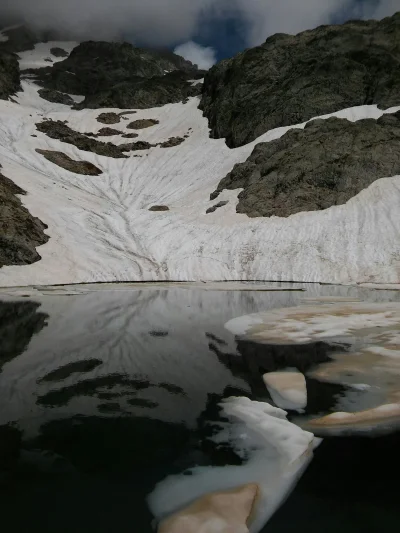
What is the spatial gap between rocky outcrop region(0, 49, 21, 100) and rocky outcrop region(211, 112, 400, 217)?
96.3 meters

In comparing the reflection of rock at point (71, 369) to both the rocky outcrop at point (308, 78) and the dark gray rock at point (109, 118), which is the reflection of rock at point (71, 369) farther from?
the dark gray rock at point (109, 118)

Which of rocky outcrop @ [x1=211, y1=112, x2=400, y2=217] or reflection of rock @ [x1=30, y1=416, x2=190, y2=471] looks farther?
rocky outcrop @ [x1=211, y1=112, x2=400, y2=217]

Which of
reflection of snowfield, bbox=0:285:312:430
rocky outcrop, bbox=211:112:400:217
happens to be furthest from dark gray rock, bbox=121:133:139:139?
reflection of snowfield, bbox=0:285:312:430

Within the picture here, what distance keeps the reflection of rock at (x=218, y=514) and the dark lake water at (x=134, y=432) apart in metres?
0.27

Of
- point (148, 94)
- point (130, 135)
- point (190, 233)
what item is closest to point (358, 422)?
point (190, 233)

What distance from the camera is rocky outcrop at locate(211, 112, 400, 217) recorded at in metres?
46.8

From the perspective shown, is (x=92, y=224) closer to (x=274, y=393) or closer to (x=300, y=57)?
(x=274, y=393)

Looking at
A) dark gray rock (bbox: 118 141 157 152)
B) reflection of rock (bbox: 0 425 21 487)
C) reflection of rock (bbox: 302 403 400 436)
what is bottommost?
reflection of rock (bbox: 0 425 21 487)

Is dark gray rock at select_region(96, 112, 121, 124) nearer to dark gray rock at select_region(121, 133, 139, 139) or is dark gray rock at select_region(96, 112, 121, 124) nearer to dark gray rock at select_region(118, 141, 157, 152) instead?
dark gray rock at select_region(121, 133, 139, 139)

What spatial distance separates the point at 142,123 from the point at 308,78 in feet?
134

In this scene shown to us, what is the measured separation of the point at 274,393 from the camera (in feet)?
24.6

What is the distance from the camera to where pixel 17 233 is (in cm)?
3594

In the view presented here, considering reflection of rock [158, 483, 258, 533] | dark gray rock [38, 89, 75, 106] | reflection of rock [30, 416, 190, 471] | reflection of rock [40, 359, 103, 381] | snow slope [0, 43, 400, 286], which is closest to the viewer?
reflection of rock [158, 483, 258, 533]

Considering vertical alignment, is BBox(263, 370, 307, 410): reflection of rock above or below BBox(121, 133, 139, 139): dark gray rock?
below
